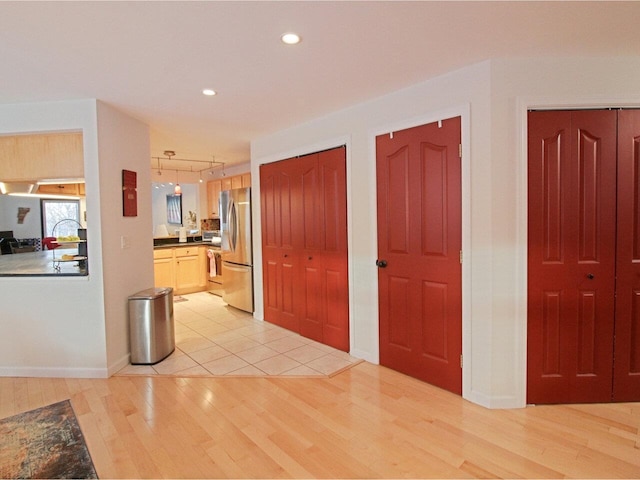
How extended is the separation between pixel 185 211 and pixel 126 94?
16.6 ft

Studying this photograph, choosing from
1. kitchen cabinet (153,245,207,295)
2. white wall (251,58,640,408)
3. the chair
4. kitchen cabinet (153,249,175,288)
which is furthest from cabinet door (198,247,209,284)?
white wall (251,58,640,408)

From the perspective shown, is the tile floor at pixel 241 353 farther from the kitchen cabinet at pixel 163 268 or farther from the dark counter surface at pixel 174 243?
the dark counter surface at pixel 174 243

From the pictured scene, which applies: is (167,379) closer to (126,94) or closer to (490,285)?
(126,94)

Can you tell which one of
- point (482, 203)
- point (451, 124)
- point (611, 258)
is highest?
point (451, 124)

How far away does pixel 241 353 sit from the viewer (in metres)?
3.49

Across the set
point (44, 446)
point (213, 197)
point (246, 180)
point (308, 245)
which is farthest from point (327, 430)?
point (213, 197)

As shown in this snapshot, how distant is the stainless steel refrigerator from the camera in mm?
4734

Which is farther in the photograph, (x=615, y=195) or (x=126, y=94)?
(x=126, y=94)

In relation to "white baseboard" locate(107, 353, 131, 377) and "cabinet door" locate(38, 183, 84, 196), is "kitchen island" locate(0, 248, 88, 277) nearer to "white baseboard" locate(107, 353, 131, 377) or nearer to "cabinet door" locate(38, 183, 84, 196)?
"cabinet door" locate(38, 183, 84, 196)

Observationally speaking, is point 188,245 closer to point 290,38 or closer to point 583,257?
point 290,38

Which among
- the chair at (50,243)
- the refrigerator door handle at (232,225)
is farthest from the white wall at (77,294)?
the refrigerator door handle at (232,225)

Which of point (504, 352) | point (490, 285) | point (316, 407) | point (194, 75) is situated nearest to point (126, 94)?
point (194, 75)

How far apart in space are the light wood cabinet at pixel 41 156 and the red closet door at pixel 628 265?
13.9 ft

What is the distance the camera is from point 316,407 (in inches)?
97.0
